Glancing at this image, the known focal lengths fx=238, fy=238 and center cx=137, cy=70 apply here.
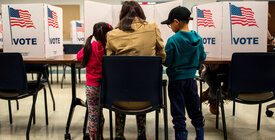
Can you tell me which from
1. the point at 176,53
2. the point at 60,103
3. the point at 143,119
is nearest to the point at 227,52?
the point at 176,53

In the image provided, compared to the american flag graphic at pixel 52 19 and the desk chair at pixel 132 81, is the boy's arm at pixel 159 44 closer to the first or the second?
the desk chair at pixel 132 81

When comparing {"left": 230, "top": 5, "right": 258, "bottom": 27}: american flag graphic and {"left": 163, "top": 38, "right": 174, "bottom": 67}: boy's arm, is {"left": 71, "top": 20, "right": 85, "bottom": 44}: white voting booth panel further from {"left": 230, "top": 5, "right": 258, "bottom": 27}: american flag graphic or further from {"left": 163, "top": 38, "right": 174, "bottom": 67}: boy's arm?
{"left": 163, "top": 38, "right": 174, "bottom": 67}: boy's arm

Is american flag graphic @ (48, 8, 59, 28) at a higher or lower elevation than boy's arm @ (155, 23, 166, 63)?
higher

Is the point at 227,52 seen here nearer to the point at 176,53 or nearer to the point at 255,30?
the point at 255,30

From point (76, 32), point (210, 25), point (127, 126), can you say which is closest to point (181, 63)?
point (210, 25)

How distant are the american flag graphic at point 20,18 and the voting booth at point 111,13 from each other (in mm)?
504

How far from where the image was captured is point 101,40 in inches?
66.4

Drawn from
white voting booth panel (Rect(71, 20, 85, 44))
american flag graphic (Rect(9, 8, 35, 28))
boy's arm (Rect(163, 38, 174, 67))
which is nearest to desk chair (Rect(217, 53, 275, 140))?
boy's arm (Rect(163, 38, 174, 67))

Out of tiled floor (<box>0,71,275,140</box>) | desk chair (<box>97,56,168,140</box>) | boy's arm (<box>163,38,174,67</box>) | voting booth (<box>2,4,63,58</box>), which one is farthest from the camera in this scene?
voting booth (<box>2,4,63,58</box>)

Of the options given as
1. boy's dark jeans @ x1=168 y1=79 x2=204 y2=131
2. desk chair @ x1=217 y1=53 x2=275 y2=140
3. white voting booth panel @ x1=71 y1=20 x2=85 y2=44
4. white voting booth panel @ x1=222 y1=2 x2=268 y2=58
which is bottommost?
boy's dark jeans @ x1=168 y1=79 x2=204 y2=131

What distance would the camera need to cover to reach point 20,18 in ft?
7.11

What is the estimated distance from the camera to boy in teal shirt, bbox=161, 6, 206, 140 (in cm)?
154

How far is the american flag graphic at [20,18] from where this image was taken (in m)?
2.16

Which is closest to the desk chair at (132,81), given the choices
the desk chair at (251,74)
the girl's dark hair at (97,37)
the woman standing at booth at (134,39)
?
the woman standing at booth at (134,39)
